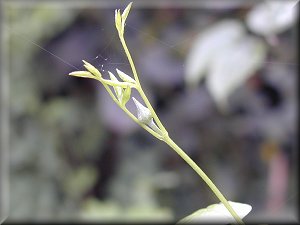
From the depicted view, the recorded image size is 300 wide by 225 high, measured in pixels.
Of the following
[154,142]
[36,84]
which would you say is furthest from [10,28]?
[154,142]

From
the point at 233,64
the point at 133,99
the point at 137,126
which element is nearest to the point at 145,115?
Result: the point at 133,99

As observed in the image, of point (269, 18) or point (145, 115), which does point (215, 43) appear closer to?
point (269, 18)

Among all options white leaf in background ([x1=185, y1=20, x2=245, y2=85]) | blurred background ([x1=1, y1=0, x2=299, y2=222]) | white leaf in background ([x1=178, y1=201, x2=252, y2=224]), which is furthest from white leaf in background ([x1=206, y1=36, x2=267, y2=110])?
white leaf in background ([x1=178, y1=201, x2=252, y2=224])

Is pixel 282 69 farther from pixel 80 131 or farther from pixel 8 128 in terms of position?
pixel 8 128

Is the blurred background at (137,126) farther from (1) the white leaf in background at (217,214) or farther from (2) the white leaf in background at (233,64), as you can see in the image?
(1) the white leaf in background at (217,214)

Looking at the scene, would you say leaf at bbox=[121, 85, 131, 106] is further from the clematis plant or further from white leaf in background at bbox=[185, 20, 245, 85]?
white leaf in background at bbox=[185, 20, 245, 85]

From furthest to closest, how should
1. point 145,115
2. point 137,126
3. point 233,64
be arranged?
point 137,126 < point 233,64 < point 145,115
